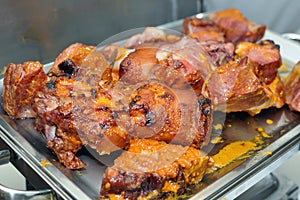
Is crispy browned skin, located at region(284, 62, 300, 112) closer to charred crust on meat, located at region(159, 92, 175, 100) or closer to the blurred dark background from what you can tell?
charred crust on meat, located at region(159, 92, 175, 100)

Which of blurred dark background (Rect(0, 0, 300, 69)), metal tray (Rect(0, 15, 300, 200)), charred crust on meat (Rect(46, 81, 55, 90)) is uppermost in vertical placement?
charred crust on meat (Rect(46, 81, 55, 90))

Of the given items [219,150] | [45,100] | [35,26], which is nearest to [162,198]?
[219,150]

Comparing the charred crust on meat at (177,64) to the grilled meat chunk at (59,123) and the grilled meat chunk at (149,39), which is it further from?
the grilled meat chunk at (59,123)

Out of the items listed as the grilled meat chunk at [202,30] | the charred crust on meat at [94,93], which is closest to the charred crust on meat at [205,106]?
the charred crust on meat at [94,93]

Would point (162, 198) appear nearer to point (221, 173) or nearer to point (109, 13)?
point (221, 173)

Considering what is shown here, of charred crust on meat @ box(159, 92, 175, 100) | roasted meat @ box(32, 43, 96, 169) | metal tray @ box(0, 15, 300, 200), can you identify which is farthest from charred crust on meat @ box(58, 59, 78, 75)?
charred crust on meat @ box(159, 92, 175, 100)

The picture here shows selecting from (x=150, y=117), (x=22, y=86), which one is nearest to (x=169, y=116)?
(x=150, y=117)

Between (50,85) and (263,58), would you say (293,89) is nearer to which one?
(263,58)
